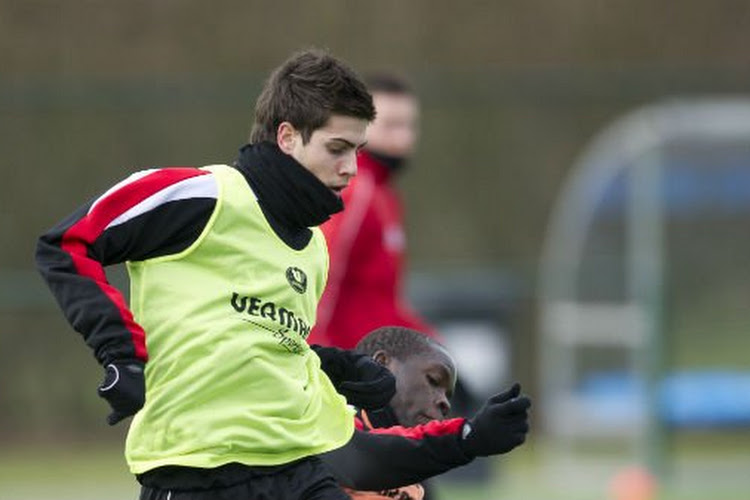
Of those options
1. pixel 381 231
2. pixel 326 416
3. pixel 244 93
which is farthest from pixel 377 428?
pixel 244 93

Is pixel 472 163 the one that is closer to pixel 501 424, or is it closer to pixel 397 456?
pixel 397 456

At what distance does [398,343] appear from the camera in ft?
18.9


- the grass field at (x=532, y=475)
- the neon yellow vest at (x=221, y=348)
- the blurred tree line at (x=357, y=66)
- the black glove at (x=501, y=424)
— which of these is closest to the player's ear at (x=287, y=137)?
the neon yellow vest at (x=221, y=348)

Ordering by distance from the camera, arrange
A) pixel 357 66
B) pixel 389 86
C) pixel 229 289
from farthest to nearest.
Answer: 1. pixel 357 66
2. pixel 389 86
3. pixel 229 289

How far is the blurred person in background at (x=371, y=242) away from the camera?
333 inches

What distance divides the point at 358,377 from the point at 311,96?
2.56 ft

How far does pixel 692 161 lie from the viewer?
50.4 feet

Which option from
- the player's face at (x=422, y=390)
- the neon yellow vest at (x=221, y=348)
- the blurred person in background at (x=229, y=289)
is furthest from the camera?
the player's face at (x=422, y=390)

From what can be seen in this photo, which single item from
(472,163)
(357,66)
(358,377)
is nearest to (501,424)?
(358,377)

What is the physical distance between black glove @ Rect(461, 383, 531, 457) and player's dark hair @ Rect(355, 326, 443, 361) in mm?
556

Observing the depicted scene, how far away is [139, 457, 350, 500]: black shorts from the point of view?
16.8 ft

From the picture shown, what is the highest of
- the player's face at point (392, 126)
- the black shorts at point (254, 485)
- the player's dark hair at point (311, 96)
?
the player's face at point (392, 126)

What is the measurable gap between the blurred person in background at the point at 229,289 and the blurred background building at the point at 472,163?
790 cm

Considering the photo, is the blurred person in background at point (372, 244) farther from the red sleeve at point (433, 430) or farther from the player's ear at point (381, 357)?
the red sleeve at point (433, 430)
